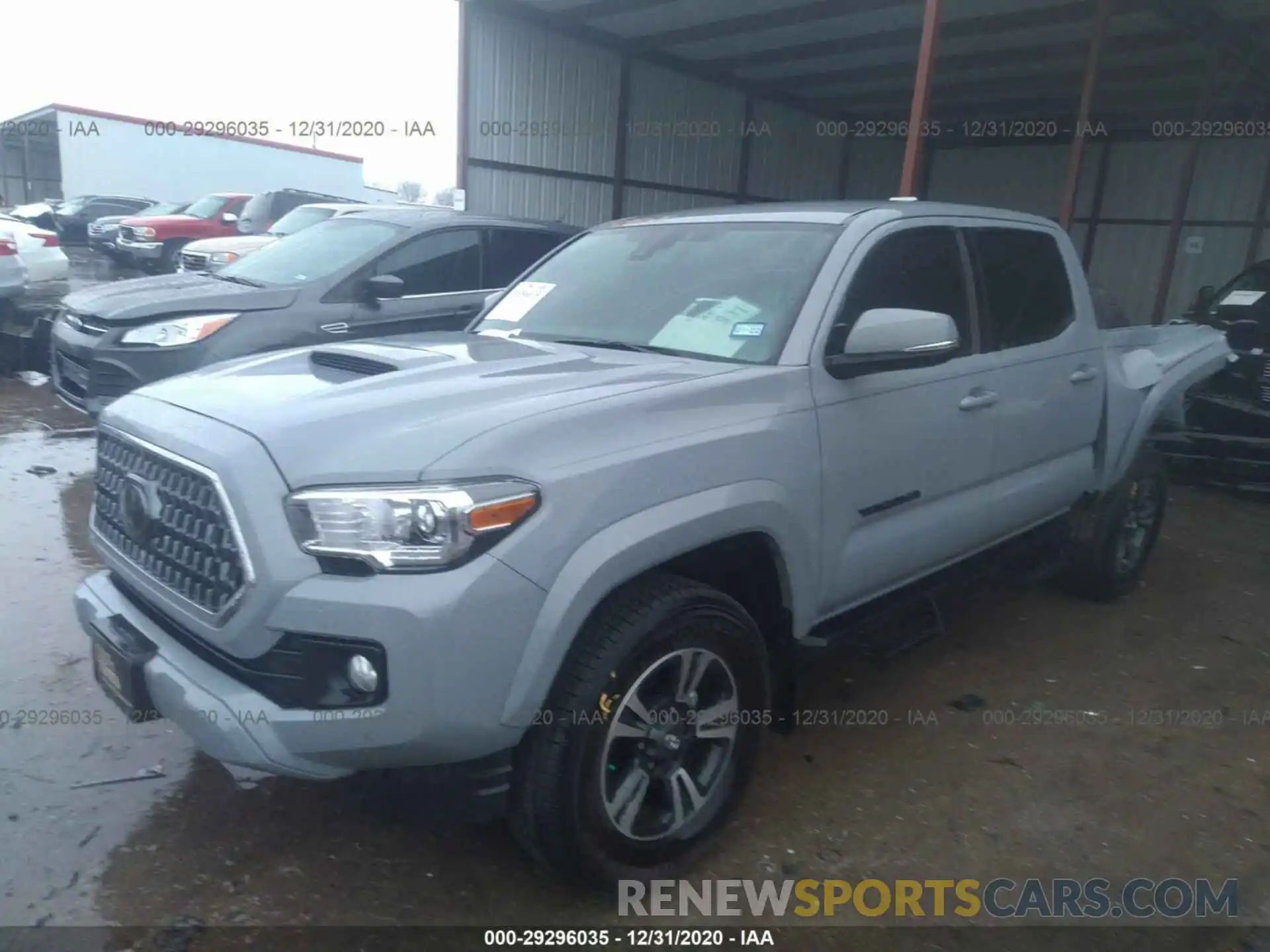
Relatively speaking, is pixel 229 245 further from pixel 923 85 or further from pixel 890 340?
pixel 890 340

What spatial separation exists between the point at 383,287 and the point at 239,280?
1315 mm

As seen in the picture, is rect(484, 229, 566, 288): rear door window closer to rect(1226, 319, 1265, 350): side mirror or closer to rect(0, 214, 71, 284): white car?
rect(1226, 319, 1265, 350): side mirror

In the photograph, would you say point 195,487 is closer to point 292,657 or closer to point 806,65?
point 292,657

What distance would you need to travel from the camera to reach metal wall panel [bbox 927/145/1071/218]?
17.5m

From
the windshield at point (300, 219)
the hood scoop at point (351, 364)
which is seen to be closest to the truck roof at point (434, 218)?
the windshield at point (300, 219)

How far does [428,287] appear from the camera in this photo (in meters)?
6.72

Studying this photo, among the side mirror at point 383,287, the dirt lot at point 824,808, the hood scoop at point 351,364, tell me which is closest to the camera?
the dirt lot at point 824,808

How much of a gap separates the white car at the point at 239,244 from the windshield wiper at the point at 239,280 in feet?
10.6

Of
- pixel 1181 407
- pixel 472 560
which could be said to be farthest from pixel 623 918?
pixel 1181 407

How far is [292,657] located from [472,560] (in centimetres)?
47

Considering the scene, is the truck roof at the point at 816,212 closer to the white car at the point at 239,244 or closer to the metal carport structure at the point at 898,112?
the metal carport structure at the point at 898,112

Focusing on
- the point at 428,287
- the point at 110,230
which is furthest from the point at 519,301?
the point at 110,230

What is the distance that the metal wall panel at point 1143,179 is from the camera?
16188 millimetres

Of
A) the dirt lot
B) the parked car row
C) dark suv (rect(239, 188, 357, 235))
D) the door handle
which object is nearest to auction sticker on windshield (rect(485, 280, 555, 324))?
the door handle
